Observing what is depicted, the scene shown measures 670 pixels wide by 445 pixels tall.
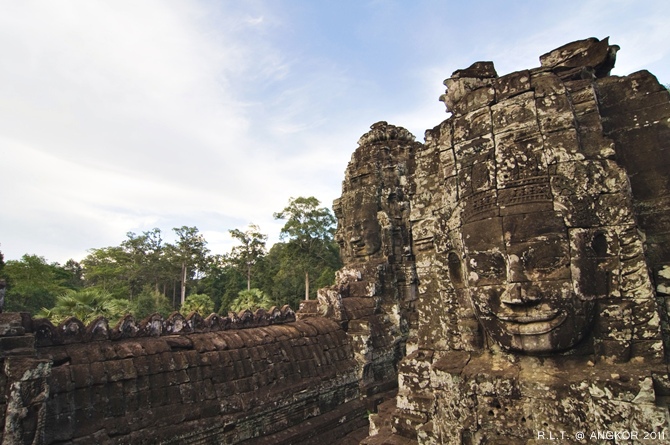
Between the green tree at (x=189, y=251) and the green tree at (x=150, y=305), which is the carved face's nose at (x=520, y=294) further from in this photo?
Result: the green tree at (x=189, y=251)

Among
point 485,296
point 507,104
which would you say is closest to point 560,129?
point 507,104

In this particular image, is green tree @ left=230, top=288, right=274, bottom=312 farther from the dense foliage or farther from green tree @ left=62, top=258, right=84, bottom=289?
green tree @ left=62, top=258, right=84, bottom=289

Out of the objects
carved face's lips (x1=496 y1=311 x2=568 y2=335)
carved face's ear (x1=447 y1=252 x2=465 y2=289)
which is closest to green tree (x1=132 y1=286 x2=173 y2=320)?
carved face's ear (x1=447 y1=252 x2=465 y2=289)

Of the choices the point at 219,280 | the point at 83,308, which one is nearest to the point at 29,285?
the point at 219,280

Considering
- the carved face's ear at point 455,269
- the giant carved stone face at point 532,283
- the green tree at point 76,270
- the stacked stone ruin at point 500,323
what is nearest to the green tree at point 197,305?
the stacked stone ruin at point 500,323

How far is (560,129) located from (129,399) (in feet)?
15.0

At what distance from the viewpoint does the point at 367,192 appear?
7.91 meters

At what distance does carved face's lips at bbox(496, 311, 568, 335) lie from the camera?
98.3 inches

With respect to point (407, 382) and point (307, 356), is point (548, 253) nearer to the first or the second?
point (407, 382)

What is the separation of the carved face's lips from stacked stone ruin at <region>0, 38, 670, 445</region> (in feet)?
0.04

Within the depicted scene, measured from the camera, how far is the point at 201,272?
42250mm

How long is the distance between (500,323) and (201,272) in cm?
4316

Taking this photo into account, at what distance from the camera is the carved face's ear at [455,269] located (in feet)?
11.2

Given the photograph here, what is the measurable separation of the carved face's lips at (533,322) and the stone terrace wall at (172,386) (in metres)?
3.25
